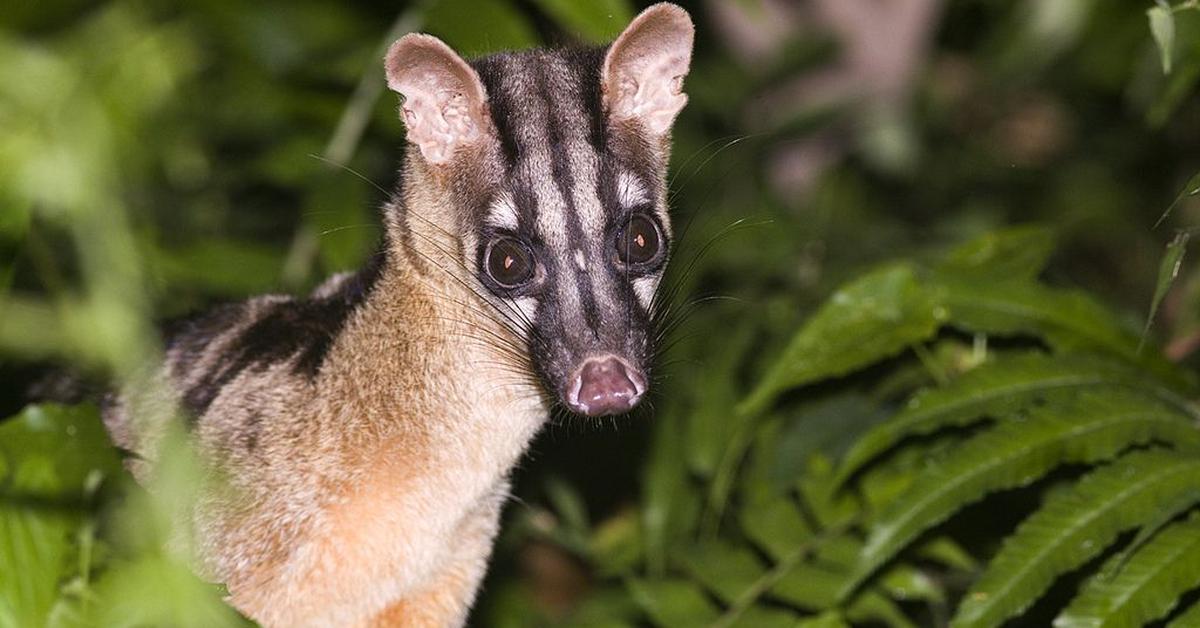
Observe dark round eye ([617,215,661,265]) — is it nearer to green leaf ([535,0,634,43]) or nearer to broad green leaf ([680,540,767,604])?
green leaf ([535,0,634,43])

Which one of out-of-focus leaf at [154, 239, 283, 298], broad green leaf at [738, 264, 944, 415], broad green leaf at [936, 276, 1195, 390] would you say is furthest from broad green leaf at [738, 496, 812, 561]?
out-of-focus leaf at [154, 239, 283, 298]

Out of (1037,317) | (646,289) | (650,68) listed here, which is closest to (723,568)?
(1037,317)

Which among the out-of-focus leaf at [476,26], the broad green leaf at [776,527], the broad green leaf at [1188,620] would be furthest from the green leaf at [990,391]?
the out-of-focus leaf at [476,26]

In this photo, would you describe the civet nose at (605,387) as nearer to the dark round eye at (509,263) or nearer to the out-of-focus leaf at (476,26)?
the dark round eye at (509,263)

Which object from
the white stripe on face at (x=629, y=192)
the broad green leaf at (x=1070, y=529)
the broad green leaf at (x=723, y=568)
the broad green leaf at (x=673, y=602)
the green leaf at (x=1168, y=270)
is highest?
the green leaf at (x=1168, y=270)

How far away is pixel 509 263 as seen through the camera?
309cm

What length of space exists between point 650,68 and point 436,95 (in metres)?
0.50

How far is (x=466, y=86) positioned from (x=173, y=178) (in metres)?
2.73

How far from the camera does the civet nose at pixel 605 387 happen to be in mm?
2852

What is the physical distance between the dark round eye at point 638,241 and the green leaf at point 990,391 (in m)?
0.89

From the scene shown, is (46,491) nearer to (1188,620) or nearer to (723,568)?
(723,568)

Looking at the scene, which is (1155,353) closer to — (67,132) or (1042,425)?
(1042,425)

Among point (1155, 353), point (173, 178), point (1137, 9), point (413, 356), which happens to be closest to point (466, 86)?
point (413, 356)

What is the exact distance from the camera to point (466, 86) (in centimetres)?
309
